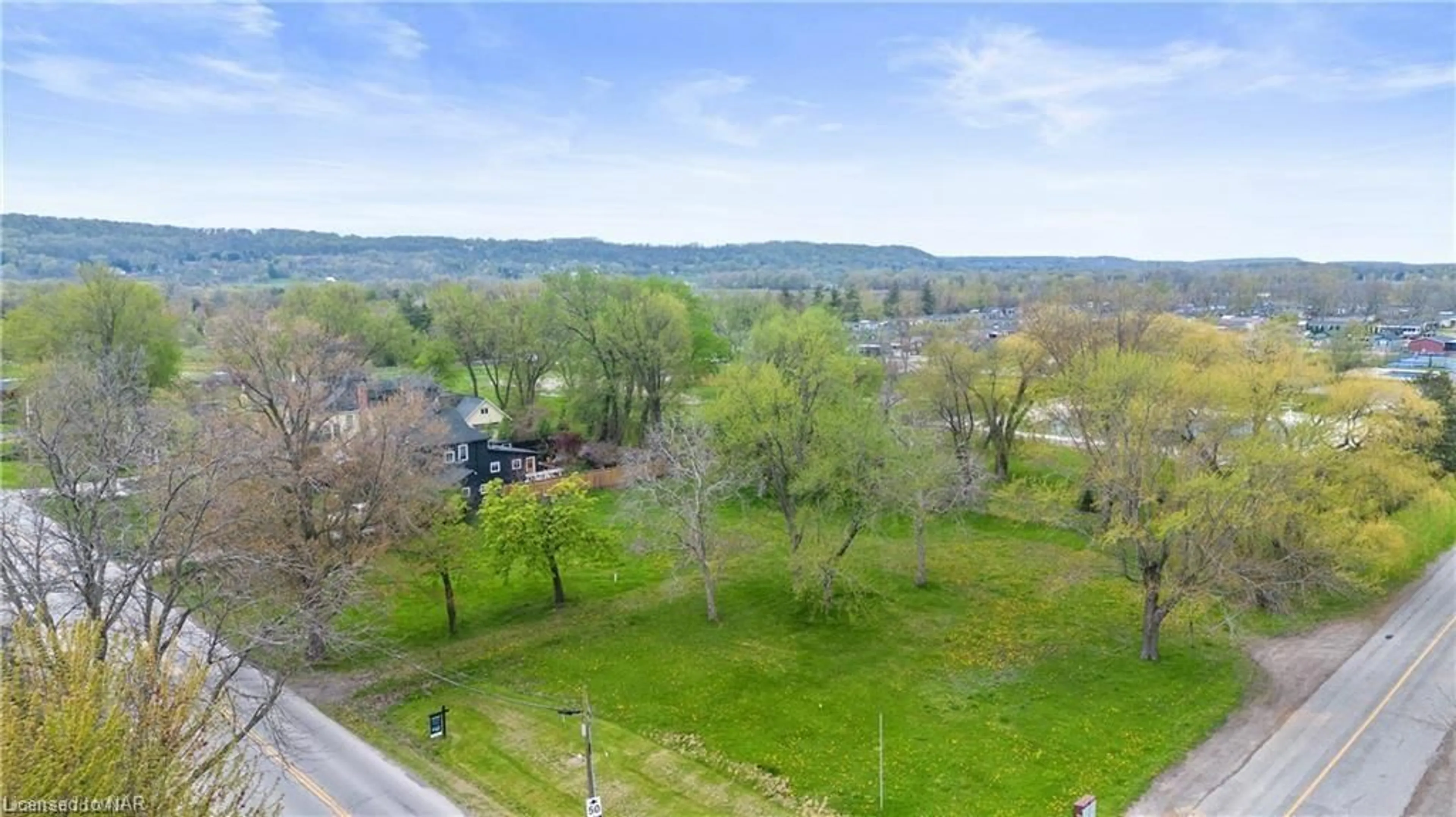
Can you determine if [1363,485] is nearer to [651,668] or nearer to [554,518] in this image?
[651,668]

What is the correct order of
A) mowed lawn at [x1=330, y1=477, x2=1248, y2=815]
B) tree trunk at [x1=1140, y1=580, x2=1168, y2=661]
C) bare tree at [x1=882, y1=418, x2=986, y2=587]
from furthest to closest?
bare tree at [x1=882, y1=418, x2=986, y2=587] < tree trunk at [x1=1140, y1=580, x2=1168, y2=661] < mowed lawn at [x1=330, y1=477, x2=1248, y2=815]

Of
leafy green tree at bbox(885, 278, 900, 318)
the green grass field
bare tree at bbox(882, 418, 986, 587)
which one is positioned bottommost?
the green grass field

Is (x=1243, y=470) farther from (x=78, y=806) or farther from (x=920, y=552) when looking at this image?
(x=78, y=806)

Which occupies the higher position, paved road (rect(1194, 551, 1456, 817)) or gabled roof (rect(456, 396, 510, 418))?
gabled roof (rect(456, 396, 510, 418))

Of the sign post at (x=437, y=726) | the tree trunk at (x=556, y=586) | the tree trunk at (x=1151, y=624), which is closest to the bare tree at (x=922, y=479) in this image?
the tree trunk at (x=1151, y=624)

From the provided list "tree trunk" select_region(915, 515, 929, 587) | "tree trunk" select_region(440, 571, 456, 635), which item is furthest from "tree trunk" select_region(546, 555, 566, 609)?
"tree trunk" select_region(915, 515, 929, 587)

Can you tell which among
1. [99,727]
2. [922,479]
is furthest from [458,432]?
[99,727]

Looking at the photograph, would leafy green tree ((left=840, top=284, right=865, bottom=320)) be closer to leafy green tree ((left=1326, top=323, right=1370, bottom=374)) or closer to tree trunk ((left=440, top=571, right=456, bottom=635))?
leafy green tree ((left=1326, top=323, right=1370, bottom=374))
